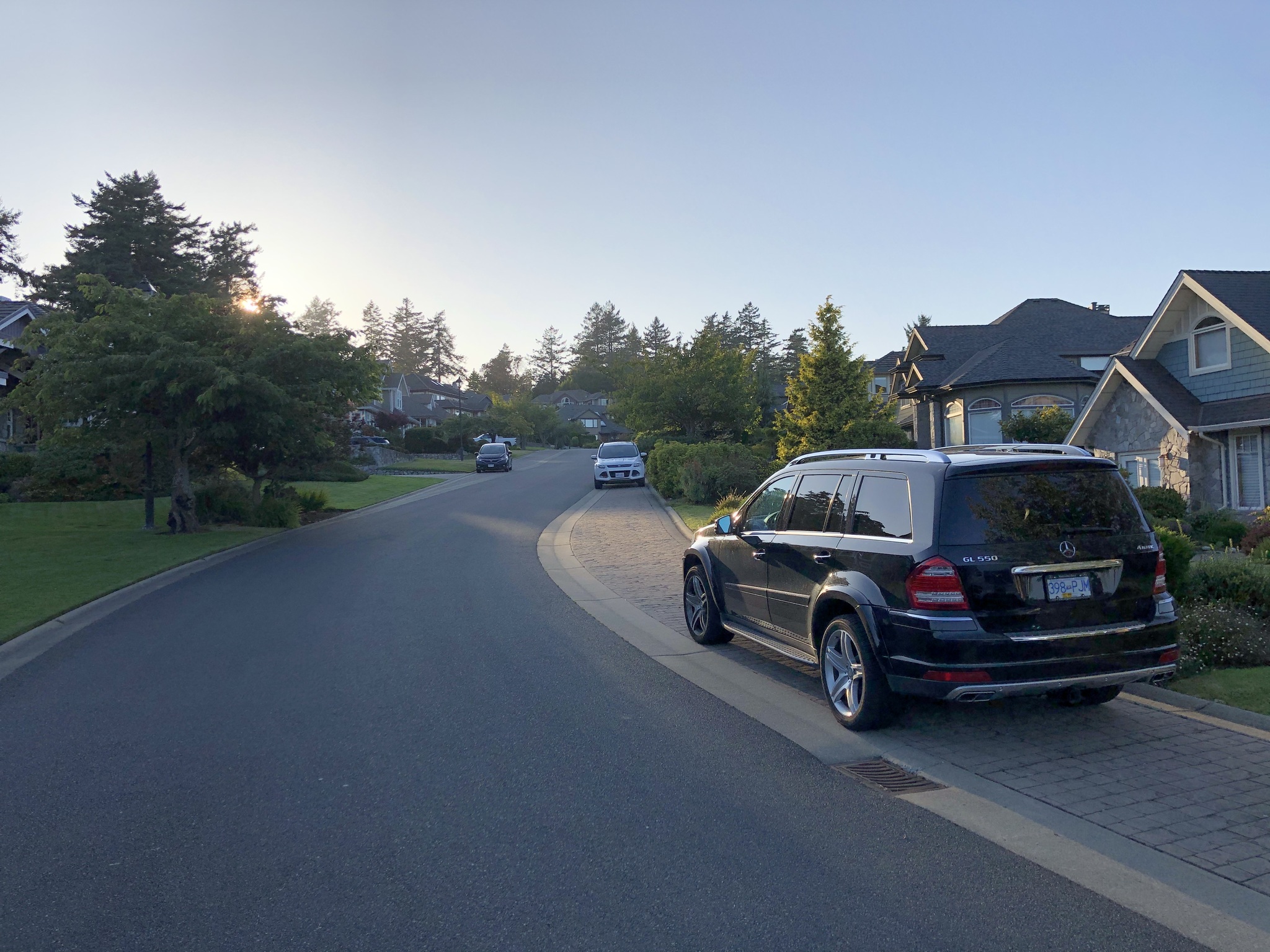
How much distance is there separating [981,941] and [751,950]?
0.88m

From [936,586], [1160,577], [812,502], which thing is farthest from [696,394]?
[936,586]

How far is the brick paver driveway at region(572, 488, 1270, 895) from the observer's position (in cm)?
454

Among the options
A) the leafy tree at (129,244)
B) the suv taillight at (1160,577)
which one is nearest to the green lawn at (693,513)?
the suv taillight at (1160,577)

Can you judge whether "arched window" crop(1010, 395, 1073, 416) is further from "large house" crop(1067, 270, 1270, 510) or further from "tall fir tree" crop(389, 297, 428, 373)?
"tall fir tree" crop(389, 297, 428, 373)

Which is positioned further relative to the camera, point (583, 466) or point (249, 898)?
point (583, 466)

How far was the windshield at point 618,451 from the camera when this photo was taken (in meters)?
35.0

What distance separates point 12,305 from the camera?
3231 centimetres

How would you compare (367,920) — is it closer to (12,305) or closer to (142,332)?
(142,332)

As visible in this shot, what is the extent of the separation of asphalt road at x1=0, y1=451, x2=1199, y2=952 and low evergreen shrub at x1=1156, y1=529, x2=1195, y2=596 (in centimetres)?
382

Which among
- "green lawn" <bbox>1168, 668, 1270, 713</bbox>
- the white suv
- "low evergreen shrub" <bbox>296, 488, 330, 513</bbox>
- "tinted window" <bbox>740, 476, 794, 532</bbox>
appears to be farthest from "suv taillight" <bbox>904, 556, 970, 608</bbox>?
the white suv

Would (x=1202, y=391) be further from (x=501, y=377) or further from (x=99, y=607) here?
(x=501, y=377)

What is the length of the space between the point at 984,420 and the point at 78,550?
92.8 feet

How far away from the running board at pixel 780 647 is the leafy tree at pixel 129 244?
45.9m

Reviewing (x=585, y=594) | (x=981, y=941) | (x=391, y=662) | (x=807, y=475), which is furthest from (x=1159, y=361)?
(x=981, y=941)
